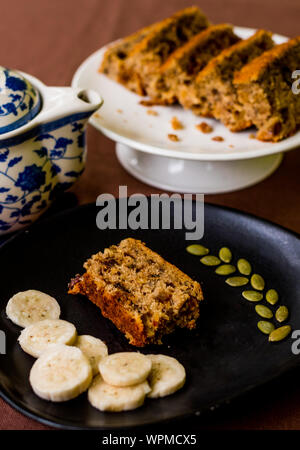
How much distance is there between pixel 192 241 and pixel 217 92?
2.07ft

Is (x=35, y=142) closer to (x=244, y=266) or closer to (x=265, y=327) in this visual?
(x=244, y=266)

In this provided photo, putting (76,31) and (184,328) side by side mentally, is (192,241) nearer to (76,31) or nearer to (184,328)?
(184,328)

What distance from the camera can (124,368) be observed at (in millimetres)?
1196

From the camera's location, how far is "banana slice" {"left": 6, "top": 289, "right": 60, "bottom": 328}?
4.54ft

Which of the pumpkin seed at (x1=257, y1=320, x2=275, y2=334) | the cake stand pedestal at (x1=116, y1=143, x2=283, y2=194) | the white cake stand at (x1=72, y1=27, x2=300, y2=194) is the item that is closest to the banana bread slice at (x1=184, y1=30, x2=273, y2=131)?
the white cake stand at (x1=72, y1=27, x2=300, y2=194)

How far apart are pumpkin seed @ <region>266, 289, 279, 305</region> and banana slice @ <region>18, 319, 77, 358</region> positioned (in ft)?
1.59

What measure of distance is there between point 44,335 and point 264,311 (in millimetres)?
522

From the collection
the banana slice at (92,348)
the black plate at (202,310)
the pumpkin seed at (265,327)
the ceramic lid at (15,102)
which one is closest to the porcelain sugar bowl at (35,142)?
the ceramic lid at (15,102)

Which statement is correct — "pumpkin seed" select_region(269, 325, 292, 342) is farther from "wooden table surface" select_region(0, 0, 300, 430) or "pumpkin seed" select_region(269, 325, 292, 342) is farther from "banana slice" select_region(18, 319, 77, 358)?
"banana slice" select_region(18, 319, 77, 358)

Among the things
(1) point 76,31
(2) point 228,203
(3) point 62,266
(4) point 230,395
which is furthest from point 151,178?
(1) point 76,31

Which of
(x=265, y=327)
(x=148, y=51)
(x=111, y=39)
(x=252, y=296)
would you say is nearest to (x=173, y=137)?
(x=148, y=51)

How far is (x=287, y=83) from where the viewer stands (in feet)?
6.42

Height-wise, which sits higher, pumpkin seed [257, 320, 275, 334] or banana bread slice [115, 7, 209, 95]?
banana bread slice [115, 7, 209, 95]

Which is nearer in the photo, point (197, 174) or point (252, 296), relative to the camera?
point (252, 296)
